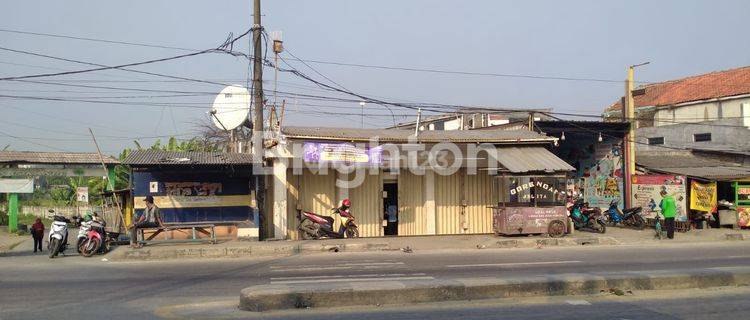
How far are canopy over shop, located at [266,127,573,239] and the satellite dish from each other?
2226 millimetres

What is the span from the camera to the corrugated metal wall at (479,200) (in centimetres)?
2038

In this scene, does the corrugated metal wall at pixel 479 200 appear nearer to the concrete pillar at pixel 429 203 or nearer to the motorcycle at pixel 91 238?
the concrete pillar at pixel 429 203

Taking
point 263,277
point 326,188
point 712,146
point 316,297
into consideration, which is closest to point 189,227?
point 326,188

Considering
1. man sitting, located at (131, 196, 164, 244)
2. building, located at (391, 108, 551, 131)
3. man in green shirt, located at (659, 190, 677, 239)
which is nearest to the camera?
man sitting, located at (131, 196, 164, 244)

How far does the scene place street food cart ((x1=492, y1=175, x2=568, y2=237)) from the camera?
60.5 ft

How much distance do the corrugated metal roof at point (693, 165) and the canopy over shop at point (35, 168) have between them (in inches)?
861

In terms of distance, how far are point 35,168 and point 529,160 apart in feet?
64.4

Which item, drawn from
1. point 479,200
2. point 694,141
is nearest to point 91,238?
point 479,200

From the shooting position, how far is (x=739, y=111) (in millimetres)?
29859

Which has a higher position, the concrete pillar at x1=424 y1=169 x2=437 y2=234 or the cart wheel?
the concrete pillar at x1=424 y1=169 x2=437 y2=234

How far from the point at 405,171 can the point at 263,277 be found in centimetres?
904

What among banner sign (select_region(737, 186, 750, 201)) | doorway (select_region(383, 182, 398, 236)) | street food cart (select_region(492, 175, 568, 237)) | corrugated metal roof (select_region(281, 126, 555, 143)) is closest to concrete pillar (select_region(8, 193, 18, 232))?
corrugated metal roof (select_region(281, 126, 555, 143))

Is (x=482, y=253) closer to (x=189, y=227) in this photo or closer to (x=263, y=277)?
(x=263, y=277)

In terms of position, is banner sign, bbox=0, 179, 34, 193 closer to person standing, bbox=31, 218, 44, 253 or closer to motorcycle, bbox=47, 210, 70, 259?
person standing, bbox=31, 218, 44, 253
